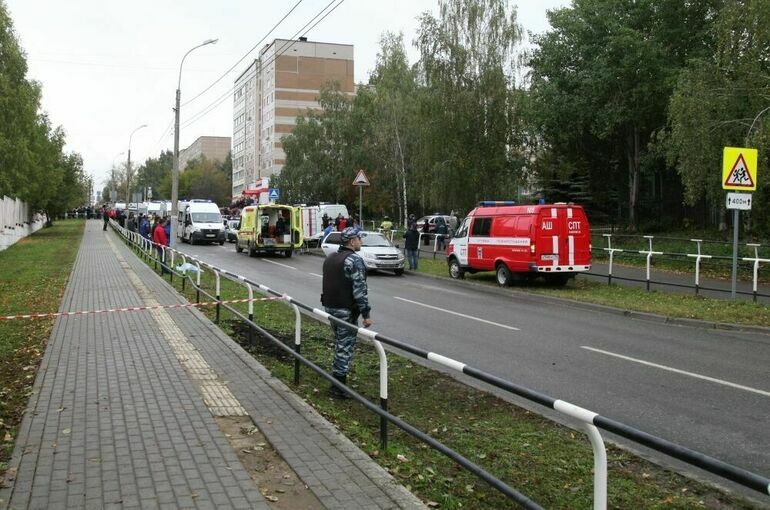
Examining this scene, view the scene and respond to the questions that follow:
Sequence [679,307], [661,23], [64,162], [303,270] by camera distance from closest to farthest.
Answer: [679,307], [303,270], [661,23], [64,162]

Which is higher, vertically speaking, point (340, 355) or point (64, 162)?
A: point (64, 162)

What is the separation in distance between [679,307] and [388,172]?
38.9 meters

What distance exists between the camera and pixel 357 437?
566cm

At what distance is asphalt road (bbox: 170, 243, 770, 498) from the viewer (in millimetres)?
6301

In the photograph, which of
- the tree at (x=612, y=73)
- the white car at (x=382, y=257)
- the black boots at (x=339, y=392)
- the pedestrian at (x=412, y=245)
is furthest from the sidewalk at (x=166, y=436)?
the tree at (x=612, y=73)

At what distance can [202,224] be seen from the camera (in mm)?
41188

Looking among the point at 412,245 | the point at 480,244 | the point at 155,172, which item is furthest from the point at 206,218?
the point at 155,172

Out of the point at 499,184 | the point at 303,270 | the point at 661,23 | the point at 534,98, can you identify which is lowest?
the point at 303,270

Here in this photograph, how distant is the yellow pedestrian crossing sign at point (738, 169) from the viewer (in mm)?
13641

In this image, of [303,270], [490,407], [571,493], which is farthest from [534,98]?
[571,493]

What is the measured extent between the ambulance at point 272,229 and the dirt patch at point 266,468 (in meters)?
25.7

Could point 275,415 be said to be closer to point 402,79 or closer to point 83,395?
point 83,395

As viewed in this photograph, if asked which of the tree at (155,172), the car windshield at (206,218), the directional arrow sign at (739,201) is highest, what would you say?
the tree at (155,172)

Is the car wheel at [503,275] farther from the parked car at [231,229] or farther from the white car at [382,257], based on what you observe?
the parked car at [231,229]
